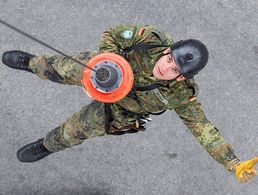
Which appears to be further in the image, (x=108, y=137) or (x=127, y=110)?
(x=108, y=137)

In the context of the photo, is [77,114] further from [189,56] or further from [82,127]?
[189,56]

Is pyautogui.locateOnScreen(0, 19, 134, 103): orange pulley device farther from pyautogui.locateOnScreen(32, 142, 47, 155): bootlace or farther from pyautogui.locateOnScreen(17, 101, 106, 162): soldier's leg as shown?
pyautogui.locateOnScreen(32, 142, 47, 155): bootlace

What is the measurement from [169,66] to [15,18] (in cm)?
224

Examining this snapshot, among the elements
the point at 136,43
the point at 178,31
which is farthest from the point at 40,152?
the point at 178,31

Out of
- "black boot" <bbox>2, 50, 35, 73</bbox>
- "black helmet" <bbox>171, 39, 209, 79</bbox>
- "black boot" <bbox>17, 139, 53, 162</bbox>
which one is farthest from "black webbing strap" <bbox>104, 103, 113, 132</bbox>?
"black boot" <bbox>2, 50, 35, 73</bbox>

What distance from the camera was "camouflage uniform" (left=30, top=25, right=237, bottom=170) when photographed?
3001mm

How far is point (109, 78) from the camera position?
2.66m

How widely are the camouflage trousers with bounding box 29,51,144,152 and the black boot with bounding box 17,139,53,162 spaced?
0.99 feet

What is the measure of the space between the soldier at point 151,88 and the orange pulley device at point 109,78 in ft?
0.74

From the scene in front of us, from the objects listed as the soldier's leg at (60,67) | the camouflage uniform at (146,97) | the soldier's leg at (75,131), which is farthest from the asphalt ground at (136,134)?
the camouflage uniform at (146,97)

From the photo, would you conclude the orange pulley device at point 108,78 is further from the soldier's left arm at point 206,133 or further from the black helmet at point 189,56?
the soldier's left arm at point 206,133

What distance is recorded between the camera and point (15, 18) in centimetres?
442

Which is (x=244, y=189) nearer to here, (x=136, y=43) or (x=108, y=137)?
(x=108, y=137)

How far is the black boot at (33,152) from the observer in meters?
4.04
